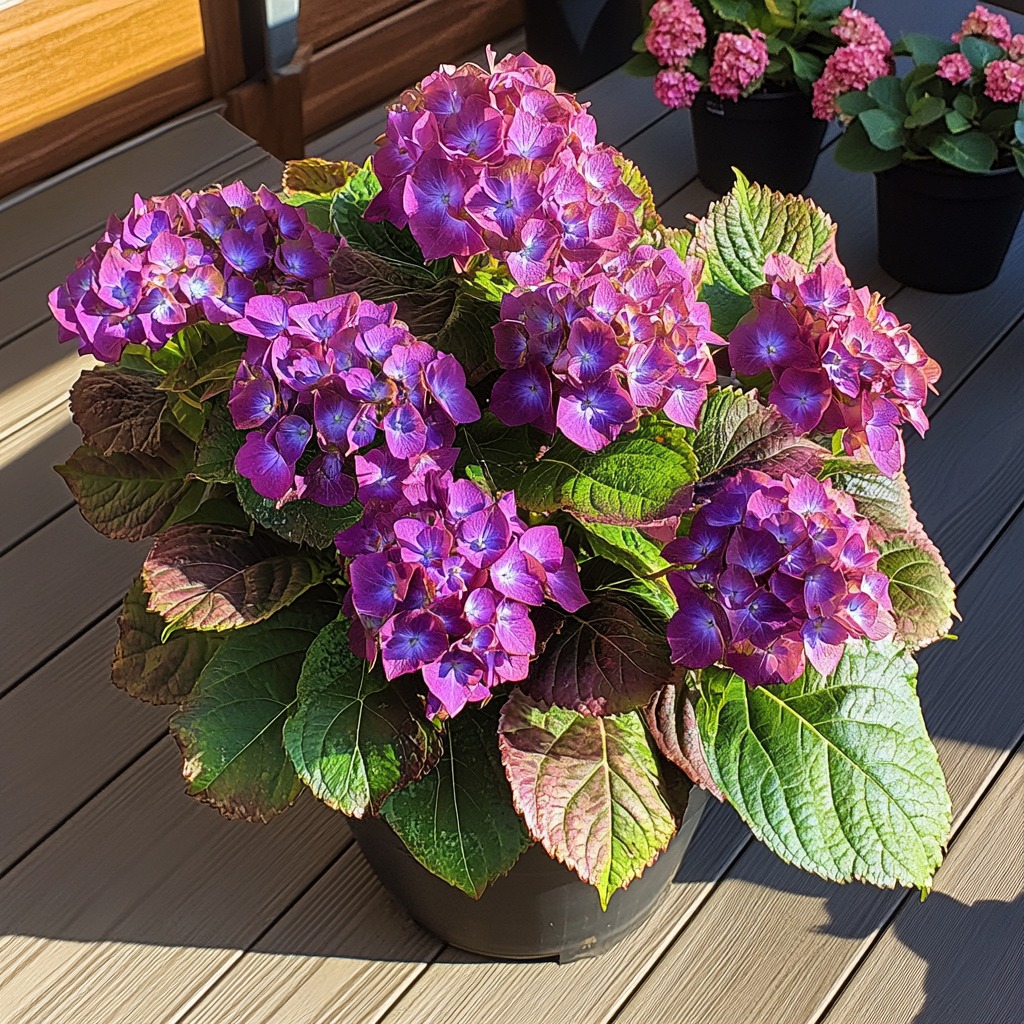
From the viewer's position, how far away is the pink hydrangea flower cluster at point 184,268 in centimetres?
77

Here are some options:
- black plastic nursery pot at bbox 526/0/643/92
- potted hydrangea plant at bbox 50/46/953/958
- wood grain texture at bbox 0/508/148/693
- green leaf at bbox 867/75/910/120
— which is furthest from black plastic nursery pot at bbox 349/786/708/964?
black plastic nursery pot at bbox 526/0/643/92

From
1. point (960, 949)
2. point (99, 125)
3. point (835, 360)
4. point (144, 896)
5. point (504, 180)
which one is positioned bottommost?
point (960, 949)

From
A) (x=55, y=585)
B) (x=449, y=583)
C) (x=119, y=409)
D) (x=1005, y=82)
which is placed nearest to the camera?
(x=449, y=583)

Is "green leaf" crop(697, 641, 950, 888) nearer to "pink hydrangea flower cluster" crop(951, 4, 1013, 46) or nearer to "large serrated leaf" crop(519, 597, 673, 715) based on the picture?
"large serrated leaf" crop(519, 597, 673, 715)

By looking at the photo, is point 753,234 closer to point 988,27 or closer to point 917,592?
point 917,592

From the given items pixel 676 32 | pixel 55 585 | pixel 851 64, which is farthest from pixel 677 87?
pixel 55 585

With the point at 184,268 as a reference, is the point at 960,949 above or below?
below

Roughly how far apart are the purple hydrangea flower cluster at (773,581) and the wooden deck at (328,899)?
54 centimetres

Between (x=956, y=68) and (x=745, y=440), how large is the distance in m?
1.11

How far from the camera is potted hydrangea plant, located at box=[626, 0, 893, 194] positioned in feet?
5.74

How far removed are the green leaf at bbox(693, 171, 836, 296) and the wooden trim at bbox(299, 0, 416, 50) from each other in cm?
135

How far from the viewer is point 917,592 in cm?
83

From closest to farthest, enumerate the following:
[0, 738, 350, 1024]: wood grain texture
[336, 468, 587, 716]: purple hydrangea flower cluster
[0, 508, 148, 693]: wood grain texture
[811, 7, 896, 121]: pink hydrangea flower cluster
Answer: [336, 468, 587, 716]: purple hydrangea flower cluster
[0, 738, 350, 1024]: wood grain texture
[0, 508, 148, 693]: wood grain texture
[811, 7, 896, 121]: pink hydrangea flower cluster

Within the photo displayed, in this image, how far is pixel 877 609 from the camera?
699 mm
